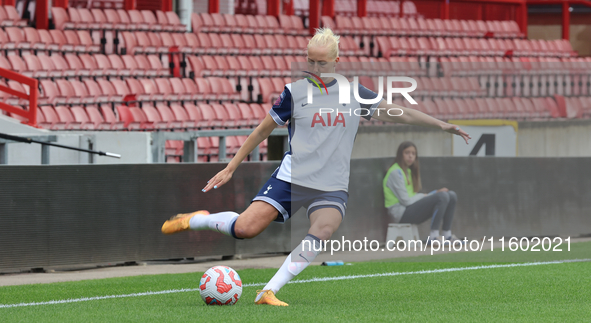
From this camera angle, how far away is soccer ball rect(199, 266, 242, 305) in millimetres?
4887

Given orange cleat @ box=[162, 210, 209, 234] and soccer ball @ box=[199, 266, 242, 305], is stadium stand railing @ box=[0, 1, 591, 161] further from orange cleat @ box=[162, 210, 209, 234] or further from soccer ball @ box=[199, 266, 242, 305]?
orange cleat @ box=[162, 210, 209, 234]

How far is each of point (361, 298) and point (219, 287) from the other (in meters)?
1.10

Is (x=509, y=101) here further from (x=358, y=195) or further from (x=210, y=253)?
(x=210, y=253)

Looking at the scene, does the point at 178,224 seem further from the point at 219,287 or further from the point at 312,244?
the point at 312,244

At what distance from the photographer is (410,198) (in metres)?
9.70

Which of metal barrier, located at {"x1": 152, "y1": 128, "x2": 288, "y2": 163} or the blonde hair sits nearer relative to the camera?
the blonde hair

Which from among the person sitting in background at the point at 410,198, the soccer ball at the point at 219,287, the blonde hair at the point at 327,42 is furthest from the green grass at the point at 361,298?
the person sitting in background at the point at 410,198

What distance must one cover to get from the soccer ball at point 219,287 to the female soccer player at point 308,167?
0.43 m

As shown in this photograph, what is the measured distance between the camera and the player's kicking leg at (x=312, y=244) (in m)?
4.45

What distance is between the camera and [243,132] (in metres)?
9.98

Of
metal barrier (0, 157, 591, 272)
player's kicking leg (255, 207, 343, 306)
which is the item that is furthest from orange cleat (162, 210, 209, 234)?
metal barrier (0, 157, 591, 272)

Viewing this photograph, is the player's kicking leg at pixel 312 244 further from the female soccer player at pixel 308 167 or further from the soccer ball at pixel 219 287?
the soccer ball at pixel 219 287

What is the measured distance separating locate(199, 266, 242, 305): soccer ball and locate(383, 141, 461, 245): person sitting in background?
505 centimetres

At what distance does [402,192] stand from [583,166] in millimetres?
3189
